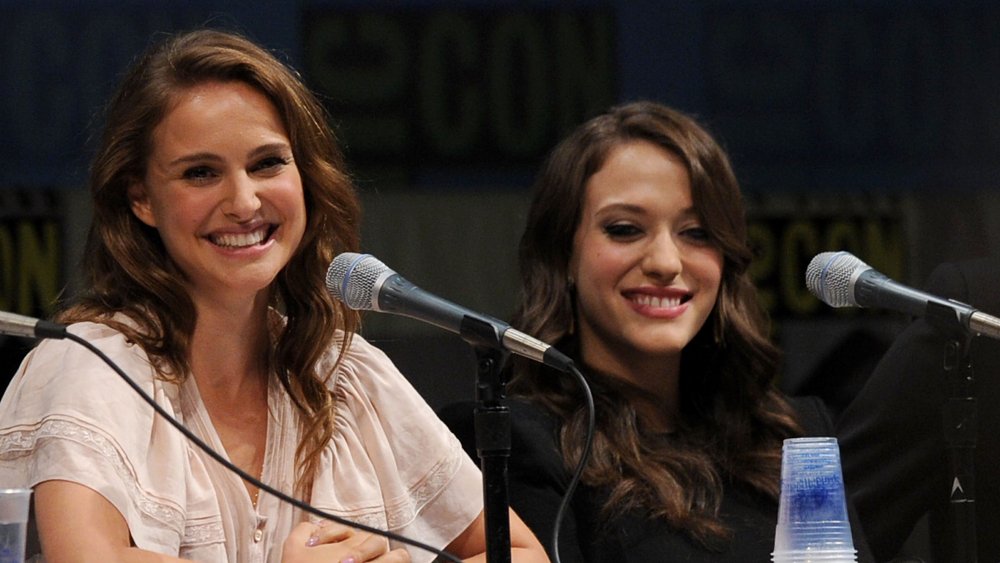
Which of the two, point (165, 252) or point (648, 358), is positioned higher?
point (165, 252)

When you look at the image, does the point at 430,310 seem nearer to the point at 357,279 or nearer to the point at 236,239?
the point at 357,279

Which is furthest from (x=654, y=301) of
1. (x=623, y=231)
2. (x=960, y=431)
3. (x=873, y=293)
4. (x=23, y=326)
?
(x=23, y=326)

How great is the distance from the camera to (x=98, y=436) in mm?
2311

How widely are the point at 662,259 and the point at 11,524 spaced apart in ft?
4.73

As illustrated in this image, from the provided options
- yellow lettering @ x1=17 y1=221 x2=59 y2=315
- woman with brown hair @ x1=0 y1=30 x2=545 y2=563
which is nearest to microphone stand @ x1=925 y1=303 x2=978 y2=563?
woman with brown hair @ x1=0 y1=30 x2=545 y2=563

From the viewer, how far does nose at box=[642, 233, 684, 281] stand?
302cm

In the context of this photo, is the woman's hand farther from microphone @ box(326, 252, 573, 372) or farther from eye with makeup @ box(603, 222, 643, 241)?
eye with makeup @ box(603, 222, 643, 241)

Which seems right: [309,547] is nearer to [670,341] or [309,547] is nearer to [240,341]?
[240,341]

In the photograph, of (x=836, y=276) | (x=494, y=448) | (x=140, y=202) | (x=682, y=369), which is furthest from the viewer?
(x=682, y=369)

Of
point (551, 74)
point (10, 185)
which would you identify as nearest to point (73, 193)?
point (10, 185)

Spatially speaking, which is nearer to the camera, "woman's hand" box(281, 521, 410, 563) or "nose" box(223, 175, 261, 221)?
"woman's hand" box(281, 521, 410, 563)

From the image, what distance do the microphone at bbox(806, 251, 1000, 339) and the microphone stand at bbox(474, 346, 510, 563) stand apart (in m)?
0.64

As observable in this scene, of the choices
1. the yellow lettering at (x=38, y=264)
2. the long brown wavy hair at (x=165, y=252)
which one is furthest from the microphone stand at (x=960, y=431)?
the yellow lettering at (x=38, y=264)

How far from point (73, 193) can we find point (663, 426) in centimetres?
221
